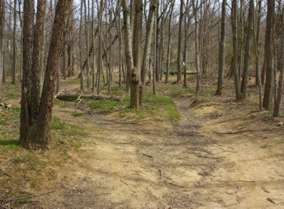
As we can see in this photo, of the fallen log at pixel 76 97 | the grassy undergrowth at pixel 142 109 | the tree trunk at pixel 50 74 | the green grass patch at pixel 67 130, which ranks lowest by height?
the green grass patch at pixel 67 130

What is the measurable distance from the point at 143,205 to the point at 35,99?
2825 mm

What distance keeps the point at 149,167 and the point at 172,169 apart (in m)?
0.45

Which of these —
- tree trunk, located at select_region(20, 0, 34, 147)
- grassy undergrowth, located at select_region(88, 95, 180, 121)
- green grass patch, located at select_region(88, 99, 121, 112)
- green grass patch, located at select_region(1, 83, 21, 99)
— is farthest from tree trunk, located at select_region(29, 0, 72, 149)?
green grass patch, located at select_region(1, 83, 21, 99)

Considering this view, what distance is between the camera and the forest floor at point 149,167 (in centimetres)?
616

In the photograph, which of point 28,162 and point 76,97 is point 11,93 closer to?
point 76,97

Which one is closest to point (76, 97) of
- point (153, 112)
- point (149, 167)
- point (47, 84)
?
point (153, 112)

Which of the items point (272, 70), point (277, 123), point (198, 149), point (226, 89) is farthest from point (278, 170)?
point (226, 89)

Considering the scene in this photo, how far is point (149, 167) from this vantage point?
802 centimetres

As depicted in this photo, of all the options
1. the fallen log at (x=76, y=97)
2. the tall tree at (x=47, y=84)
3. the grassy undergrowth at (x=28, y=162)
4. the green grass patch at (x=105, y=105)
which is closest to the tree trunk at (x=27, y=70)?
the tall tree at (x=47, y=84)

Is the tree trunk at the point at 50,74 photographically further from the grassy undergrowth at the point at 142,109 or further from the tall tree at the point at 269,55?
the tall tree at the point at 269,55

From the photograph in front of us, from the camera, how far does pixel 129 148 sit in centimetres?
938

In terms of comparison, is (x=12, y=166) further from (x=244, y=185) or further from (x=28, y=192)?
(x=244, y=185)

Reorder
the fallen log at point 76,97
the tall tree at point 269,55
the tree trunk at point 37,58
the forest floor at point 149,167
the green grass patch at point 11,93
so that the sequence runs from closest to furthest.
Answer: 1. the forest floor at point 149,167
2. the tree trunk at point 37,58
3. the tall tree at point 269,55
4. the fallen log at point 76,97
5. the green grass patch at point 11,93

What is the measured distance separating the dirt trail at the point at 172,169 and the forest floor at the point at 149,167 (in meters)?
0.02
